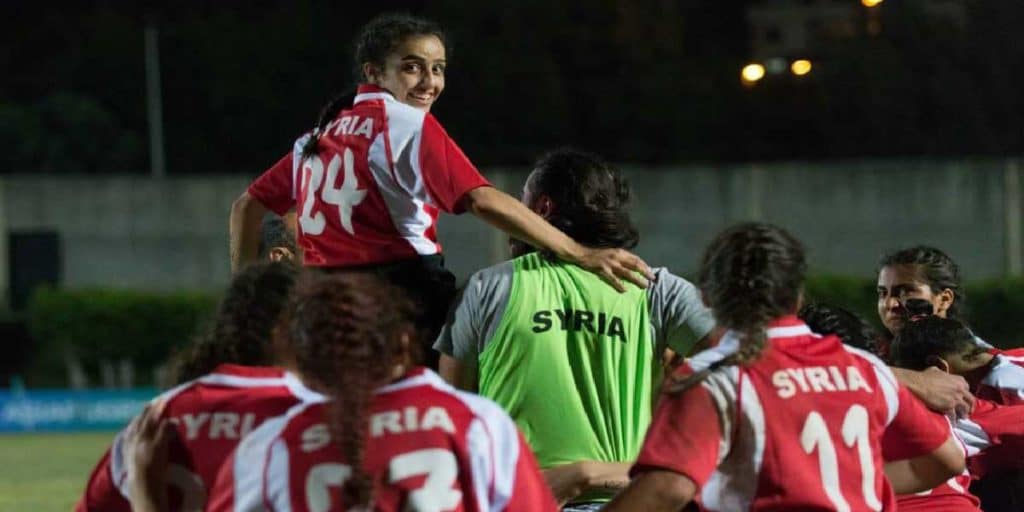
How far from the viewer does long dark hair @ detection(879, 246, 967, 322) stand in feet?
22.0

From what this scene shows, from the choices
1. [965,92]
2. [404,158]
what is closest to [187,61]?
[965,92]

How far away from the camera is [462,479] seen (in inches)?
147

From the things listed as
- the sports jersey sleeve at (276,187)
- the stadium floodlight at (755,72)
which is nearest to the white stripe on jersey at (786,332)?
the sports jersey sleeve at (276,187)

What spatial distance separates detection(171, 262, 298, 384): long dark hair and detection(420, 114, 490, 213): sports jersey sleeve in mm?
1031

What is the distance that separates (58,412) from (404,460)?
2507 cm

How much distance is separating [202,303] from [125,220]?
350cm

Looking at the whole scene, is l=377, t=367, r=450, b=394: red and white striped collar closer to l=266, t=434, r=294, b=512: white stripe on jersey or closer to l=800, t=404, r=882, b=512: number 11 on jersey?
l=266, t=434, r=294, b=512: white stripe on jersey

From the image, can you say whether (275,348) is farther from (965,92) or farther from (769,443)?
(965,92)

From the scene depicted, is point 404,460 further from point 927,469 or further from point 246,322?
point 927,469

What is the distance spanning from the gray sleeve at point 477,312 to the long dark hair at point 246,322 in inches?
29.7

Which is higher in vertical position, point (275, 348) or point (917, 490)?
point (275, 348)

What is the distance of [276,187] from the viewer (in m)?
5.96

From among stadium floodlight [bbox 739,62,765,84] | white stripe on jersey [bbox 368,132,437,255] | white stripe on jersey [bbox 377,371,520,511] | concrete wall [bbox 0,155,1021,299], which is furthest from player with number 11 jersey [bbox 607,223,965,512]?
concrete wall [bbox 0,155,1021,299]

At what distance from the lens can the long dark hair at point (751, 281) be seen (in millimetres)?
4086
